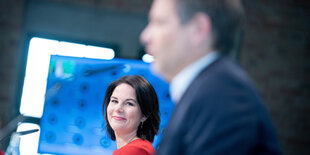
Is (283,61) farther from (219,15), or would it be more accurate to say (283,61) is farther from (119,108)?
(219,15)

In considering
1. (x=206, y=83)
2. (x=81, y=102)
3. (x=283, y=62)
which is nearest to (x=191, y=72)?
(x=206, y=83)

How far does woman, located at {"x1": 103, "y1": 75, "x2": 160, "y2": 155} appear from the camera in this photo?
5.45 feet

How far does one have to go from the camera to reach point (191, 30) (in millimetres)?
663

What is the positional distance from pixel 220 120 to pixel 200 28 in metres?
0.19

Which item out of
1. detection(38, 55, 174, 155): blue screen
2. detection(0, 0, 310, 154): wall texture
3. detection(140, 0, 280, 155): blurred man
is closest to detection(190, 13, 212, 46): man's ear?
detection(140, 0, 280, 155): blurred man

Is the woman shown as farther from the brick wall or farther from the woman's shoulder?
the brick wall

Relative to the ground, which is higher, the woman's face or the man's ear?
the man's ear

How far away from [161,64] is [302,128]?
411 cm

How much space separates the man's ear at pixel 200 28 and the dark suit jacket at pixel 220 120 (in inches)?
2.7

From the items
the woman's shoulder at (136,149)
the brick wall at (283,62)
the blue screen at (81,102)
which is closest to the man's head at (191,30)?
the woman's shoulder at (136,149)

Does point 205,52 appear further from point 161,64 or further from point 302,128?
point 302,128

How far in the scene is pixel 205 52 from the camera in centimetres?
66

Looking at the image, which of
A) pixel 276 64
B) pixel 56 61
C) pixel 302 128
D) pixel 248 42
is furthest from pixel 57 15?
pixel 302 128

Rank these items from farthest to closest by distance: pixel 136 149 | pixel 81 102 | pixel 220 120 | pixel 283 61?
pixel 283 61, pixel 81 102, pixel 136 149, pixel 220 120
